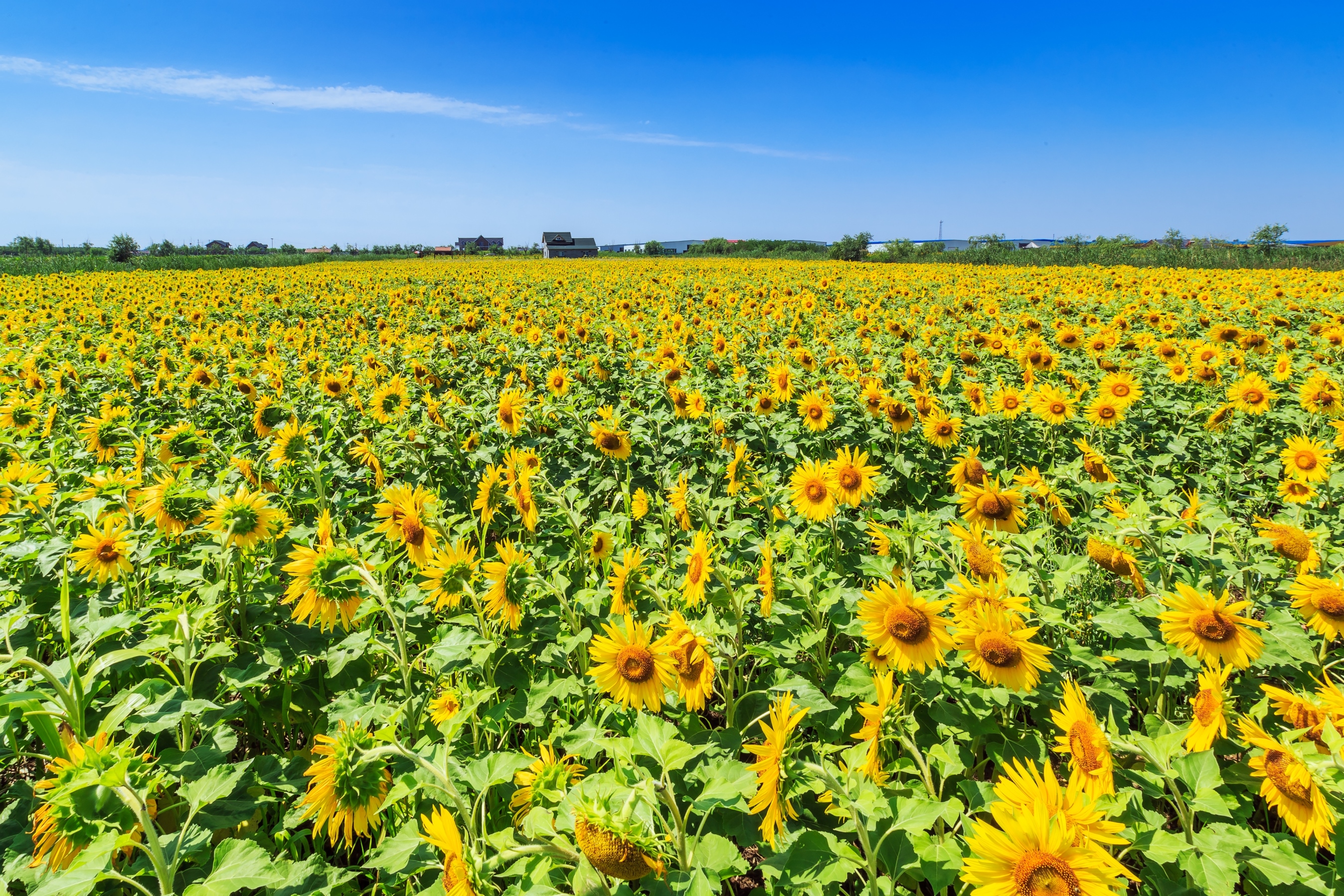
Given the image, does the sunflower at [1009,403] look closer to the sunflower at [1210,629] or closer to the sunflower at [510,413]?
the sunflower at [1210,629]

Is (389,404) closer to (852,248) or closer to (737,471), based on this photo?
(737,471)

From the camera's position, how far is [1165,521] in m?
→ 2.08

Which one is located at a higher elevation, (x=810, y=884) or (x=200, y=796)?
(x=200, y=796)

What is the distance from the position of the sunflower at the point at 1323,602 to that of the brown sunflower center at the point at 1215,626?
28 cm

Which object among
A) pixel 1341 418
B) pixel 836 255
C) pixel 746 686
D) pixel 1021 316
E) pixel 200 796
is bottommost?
pixel 746 686

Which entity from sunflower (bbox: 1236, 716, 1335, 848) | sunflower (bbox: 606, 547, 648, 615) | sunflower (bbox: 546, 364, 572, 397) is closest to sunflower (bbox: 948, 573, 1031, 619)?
sunflower (bbox: 1236, 716, 1335, 848)

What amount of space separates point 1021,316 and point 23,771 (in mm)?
10455

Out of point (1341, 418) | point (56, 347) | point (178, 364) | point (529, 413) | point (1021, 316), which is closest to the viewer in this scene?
point (1341, 418)

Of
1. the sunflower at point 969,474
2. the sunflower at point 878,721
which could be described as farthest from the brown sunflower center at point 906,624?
the sunflower at point 969,474

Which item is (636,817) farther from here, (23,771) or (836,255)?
(836,255)

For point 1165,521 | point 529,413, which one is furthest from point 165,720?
point 529,413

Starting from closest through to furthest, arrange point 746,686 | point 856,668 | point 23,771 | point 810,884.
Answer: point 810,884 → point 856,668 → point 746,686 → point 23,771

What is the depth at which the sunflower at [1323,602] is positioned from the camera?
1.80 m

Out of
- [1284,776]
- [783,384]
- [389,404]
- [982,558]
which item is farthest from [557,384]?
[1284,776]
